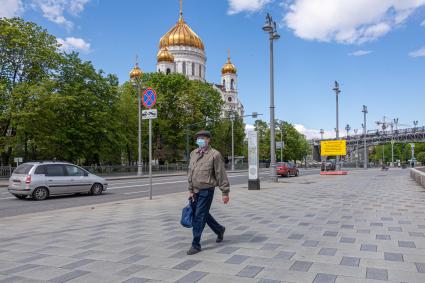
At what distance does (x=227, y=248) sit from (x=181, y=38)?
86728mm

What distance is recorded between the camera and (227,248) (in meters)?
6.38

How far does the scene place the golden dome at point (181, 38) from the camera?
293 feet

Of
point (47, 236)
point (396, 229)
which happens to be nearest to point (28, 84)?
point (47, 236)

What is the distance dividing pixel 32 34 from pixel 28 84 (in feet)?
16.0

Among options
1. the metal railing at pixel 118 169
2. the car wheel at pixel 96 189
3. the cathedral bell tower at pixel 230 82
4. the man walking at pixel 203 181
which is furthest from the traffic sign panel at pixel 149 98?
the cathedral bell tower at pixel 230 82

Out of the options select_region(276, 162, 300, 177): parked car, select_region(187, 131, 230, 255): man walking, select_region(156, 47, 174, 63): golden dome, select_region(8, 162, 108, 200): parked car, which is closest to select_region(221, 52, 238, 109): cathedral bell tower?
select_region(156, 47, 174, 63): golden dome

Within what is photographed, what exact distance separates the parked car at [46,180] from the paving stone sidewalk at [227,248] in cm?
523

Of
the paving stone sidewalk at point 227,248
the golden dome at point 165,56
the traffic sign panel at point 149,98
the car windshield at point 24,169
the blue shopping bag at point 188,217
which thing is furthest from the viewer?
the golden dome at point 165,56

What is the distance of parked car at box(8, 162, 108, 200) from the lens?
612 inches

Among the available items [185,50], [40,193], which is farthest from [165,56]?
[40,193]

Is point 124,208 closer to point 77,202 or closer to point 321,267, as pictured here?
point 77,202

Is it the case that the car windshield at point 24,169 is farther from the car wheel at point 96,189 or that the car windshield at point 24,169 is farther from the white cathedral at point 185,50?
the white cathedral at point 185,50

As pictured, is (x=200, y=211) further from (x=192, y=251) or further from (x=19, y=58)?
(x=19, y=58)

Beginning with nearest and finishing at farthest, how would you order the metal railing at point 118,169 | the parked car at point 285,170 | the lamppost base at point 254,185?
the lamppost base at point 254,185 < the metal railing at point 118,169 < the parked car at point 285,170
